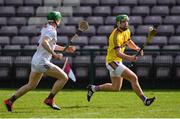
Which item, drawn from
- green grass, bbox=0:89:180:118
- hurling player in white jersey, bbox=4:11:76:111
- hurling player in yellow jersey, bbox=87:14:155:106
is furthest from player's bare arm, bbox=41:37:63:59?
hurling player in yellow jersey, bbox=87:14:155:106

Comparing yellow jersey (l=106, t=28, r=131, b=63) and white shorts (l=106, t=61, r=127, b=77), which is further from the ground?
yellow jersey (l=106, t=28, r=131, b=63)

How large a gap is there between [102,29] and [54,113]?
979 cm

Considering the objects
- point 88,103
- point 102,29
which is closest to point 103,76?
point 102,29

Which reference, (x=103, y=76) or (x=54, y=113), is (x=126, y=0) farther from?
(x=54, y=113)

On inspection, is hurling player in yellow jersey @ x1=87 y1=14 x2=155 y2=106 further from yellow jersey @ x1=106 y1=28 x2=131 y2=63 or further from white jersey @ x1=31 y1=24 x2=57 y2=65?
white jersey @ x1=31 y1=24 x2=57 y2=65

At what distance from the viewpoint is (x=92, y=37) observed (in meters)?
20.4

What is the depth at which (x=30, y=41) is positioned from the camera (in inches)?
821

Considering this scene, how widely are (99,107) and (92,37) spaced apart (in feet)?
26.3

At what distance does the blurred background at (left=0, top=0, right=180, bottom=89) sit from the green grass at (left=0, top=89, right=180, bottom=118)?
2.53 meters

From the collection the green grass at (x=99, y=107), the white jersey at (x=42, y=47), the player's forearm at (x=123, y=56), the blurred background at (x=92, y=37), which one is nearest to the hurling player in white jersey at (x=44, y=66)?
the white jersey at (x=42, y=47)

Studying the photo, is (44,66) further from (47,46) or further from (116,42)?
(116,42)

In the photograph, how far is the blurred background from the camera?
18.9 meters

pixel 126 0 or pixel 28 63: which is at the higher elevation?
pixel 126 0

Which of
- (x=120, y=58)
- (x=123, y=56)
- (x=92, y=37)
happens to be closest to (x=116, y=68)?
(x=120, y=58)
